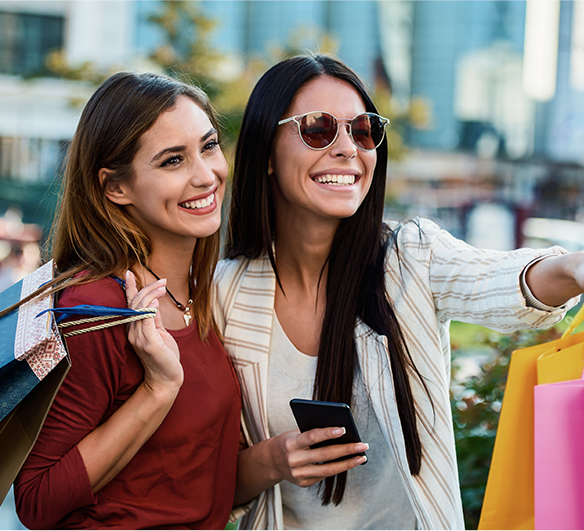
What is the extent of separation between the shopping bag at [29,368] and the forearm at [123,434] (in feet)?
0.55

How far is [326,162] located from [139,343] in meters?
0.93

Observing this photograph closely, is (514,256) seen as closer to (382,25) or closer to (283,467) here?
(283,467)

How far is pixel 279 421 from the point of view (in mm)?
2289

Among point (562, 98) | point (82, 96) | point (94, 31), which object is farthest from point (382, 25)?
point (82, 96)

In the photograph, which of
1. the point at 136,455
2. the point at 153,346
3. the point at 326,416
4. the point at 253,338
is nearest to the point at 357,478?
the point at 326,416

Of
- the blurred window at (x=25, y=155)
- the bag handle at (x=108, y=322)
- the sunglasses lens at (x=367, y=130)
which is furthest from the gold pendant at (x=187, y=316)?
the blurred window at (x=25, y=155)

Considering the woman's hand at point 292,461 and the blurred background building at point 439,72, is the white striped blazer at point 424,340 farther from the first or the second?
the blurred background building at point 439,72

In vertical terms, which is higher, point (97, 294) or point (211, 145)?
point (211, 145)

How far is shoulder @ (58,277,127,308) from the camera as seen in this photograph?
1.77m

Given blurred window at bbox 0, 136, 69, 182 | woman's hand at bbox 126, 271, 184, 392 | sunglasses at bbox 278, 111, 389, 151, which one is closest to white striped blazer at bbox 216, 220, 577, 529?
sunglasses at bbox 278, 111, 389, 151

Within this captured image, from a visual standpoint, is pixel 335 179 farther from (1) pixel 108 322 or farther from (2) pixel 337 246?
(1) pixel 108 322

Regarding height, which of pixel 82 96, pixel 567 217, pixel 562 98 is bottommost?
pixel 567 217

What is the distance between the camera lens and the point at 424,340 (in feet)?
6.97

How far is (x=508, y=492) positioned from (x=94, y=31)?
23.2 m
